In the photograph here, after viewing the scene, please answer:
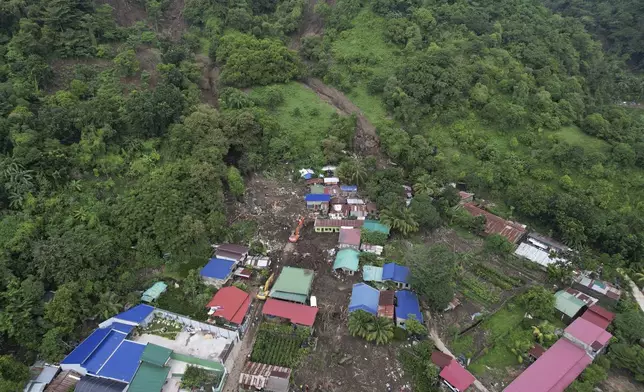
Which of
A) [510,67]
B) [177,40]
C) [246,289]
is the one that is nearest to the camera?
[246,289]

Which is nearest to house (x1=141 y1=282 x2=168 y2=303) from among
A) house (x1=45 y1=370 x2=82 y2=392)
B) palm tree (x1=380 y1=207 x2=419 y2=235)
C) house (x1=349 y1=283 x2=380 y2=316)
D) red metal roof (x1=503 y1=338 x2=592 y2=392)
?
house (x1=45 y1=370 x2=82 y2=392)

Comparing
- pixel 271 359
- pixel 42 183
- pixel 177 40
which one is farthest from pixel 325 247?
pixel 177 40

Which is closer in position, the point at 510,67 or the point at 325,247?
the point at 325,247

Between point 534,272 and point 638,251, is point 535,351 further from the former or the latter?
point 638,251

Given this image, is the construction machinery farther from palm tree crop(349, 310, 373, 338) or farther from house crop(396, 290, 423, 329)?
house crop(396, 290, 423, 329)

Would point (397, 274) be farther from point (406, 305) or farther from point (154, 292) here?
point (154, 292)

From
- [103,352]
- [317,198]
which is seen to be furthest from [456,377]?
[103,352]

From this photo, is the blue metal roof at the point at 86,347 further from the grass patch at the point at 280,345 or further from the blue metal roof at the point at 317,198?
the blue metal roof at the point at 317,198
